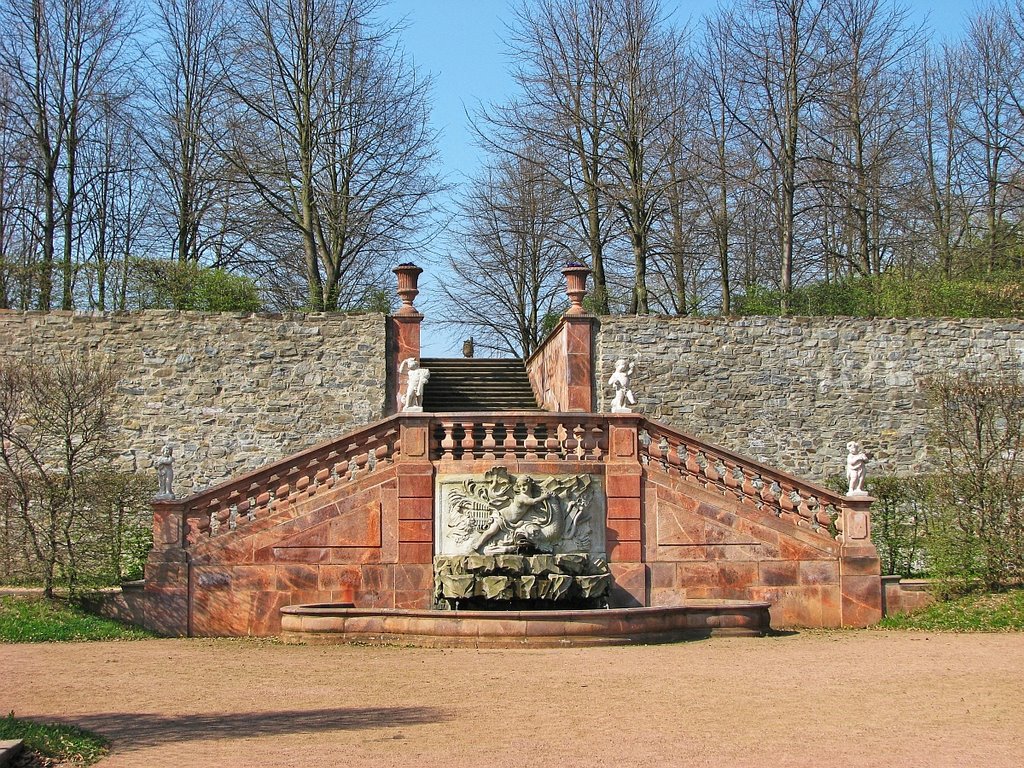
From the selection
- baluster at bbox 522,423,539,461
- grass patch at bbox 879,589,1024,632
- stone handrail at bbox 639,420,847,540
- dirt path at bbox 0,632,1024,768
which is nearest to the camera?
dirt path at bbox 0,632,1024,768

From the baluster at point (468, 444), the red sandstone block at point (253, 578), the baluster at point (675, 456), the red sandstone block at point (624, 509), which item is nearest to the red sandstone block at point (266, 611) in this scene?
the red sandstone block at point (253, 578)

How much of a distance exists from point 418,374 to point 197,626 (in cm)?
427

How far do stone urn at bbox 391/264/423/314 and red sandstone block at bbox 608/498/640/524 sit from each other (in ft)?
22.5

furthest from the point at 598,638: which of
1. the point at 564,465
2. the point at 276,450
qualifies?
the point at 276,450

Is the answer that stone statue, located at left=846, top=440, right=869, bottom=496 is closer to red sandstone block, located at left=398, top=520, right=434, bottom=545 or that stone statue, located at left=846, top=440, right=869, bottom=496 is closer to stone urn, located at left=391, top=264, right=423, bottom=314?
red sandstone block, located at left=398, top=520, right=434, bottom=545

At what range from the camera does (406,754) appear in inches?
314

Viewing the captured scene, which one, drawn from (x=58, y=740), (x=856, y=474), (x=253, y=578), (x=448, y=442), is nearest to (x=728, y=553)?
(x=856, y=474)

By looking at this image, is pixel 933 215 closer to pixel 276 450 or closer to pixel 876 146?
pixel 876 146

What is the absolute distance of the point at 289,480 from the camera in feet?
52.8

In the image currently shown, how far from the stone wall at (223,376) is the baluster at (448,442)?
5.65 meters

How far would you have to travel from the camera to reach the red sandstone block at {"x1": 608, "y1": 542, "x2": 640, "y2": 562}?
16.1 metres

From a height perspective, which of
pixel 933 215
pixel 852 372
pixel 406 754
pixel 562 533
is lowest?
pixel 406 754

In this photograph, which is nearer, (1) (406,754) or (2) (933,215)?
(1) (406,754)

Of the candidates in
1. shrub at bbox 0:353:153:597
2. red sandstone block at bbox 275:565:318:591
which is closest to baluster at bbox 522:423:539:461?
red sandstone block at bbox 275:565:318:591
